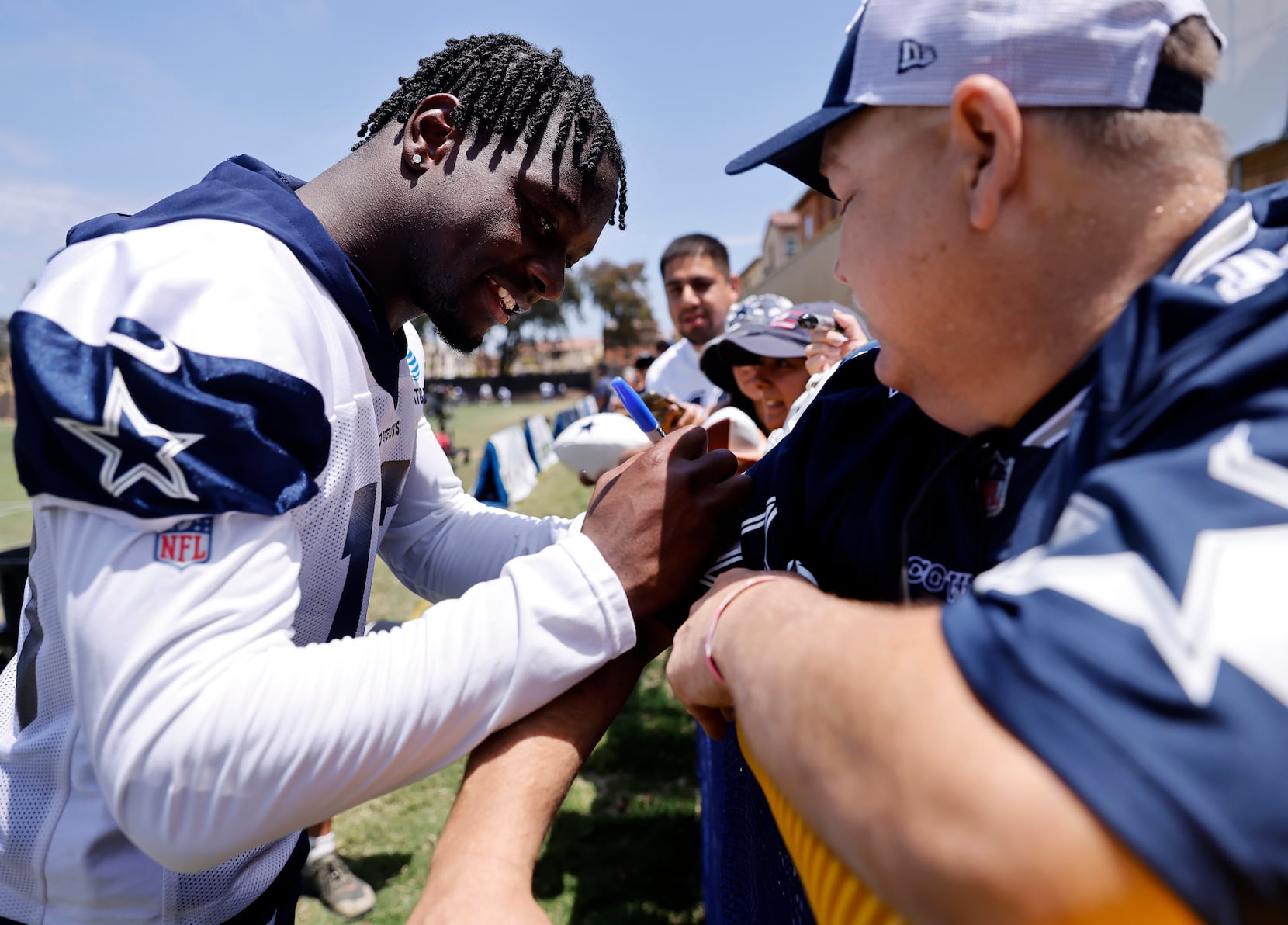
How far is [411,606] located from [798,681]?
25.2 ft

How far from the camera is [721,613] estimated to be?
1.16 meters

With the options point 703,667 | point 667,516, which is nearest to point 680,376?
point 667,516

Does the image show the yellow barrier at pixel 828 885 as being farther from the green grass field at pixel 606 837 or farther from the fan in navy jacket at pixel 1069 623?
the green grass field at pixel 606 837

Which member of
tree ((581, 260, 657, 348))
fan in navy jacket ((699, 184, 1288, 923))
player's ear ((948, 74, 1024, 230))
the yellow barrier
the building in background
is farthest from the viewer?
tree ((581, 260, 657, 348))

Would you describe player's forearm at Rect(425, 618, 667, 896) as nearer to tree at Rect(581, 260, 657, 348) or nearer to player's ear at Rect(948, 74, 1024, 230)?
player's ear at Rect(948, 74, 1024, 230)

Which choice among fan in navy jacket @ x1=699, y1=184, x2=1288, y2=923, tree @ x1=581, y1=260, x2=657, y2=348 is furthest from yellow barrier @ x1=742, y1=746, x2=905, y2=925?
tree @ x1=581, y1=260, x2=657, y2=348

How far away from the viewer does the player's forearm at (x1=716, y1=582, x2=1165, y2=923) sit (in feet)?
2.01

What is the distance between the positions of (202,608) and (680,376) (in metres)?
6.00

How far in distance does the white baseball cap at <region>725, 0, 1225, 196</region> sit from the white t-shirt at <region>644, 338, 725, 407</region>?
5.36 meters

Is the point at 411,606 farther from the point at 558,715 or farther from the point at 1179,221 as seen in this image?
the point at 1179,221

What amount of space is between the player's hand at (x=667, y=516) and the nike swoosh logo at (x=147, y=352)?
2.59 ft

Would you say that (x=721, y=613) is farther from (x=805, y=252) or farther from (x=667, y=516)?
(x=805, y=252)

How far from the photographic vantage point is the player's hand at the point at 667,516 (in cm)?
153

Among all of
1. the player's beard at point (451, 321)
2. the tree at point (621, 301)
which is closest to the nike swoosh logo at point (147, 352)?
the player's beard at point (451, 321)
